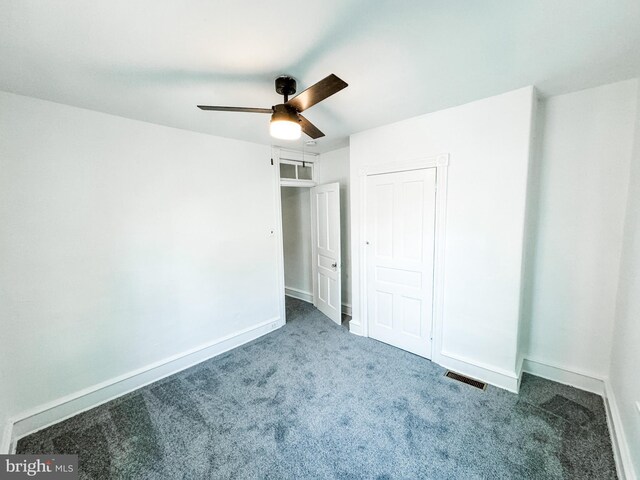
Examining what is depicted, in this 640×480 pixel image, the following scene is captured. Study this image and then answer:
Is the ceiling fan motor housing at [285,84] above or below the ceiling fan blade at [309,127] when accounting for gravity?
above

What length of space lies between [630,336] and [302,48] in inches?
107

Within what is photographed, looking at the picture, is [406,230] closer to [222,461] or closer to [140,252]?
[222,461]

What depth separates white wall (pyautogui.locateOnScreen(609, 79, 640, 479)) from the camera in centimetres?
144

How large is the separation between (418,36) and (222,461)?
9.11ft

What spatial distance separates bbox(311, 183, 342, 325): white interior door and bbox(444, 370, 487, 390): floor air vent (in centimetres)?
146

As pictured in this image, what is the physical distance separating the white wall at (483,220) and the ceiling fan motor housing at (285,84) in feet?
4.48

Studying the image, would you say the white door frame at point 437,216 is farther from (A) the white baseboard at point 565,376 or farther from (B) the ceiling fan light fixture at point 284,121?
(B) the ceiling fan light fixture at point 284,121

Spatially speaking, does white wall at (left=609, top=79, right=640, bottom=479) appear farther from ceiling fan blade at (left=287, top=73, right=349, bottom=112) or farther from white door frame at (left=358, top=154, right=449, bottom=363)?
ceiling fan blade at (left=287, top=73, right=349, bottom=112)

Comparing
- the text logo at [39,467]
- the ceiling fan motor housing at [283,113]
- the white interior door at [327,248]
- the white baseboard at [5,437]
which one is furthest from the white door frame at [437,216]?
the white baseboard at [5,437]

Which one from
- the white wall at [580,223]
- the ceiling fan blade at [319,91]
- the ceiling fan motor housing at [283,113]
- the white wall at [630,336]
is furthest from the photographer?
the white wall at [580,223]

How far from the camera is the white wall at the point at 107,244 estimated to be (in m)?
1.82

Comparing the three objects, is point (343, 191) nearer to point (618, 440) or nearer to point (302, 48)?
point (302, 48)

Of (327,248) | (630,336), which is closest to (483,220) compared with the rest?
(630,336)

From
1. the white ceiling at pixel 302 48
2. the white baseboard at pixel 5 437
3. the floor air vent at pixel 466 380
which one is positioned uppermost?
the white ceiling at pixel 302 48
